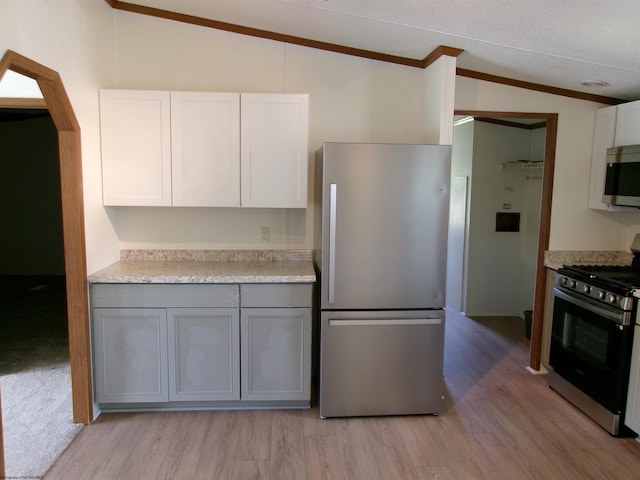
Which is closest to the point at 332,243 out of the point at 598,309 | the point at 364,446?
the point at 364,446

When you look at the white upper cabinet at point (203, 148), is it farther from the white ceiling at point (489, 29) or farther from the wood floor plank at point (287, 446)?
the wood floor plank at point (287, 446)

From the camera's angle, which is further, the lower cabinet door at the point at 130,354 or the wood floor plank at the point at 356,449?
the lower cabinet door at the point at 130,354

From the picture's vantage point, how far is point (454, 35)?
2.76m

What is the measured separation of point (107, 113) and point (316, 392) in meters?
2.44

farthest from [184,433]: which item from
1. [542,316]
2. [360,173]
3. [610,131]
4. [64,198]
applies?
[610,131]

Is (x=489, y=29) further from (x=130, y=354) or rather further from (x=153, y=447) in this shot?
(x=153, y=447)

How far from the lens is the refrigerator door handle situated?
2.81 metres

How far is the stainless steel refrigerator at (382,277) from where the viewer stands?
283cm

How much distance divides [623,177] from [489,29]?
160 cm

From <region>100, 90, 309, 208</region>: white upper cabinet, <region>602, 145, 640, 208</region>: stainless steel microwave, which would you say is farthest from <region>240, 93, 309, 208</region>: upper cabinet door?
<region>602, 145, 640, 208</region>: stainless steel microwave

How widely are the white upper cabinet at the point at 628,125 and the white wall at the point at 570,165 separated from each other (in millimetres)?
256

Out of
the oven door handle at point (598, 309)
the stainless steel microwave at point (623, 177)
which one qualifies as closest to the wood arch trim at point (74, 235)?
the oven door handle at point (598, 309)

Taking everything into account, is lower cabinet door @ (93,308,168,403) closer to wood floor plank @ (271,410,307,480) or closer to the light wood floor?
the light wood floor

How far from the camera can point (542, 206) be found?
370cm
